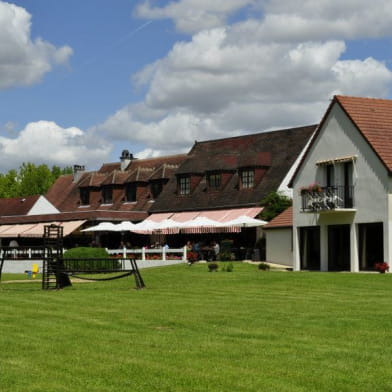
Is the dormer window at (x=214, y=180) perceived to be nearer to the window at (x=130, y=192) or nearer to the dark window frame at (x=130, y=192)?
the dark window frame at (x=130, y=192)

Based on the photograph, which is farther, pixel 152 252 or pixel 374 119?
pixel 152 252

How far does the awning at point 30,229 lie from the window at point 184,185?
7.31 meters

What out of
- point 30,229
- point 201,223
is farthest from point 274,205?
point 30,229

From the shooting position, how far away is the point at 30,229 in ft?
211

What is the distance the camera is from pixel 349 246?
4041 cm

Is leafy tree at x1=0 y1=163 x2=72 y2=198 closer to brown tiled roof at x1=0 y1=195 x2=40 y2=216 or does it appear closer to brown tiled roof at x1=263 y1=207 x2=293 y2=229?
brown tiled roof at x1=0 y1=195 x2=40 y2=216

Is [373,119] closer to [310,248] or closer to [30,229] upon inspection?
[310,248]

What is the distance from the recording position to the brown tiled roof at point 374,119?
3800 centimetres

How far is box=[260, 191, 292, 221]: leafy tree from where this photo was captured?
167ft

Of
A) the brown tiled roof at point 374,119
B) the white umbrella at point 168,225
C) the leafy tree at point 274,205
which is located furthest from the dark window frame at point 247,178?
the brown tiled roof at point 374,119

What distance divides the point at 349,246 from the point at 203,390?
31.1 metres

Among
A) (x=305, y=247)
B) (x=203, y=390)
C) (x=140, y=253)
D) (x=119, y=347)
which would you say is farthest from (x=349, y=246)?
(x=203, y=390)

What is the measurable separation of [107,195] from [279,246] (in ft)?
82.8

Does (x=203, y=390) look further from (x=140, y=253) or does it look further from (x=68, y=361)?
(x=140, y=253)
